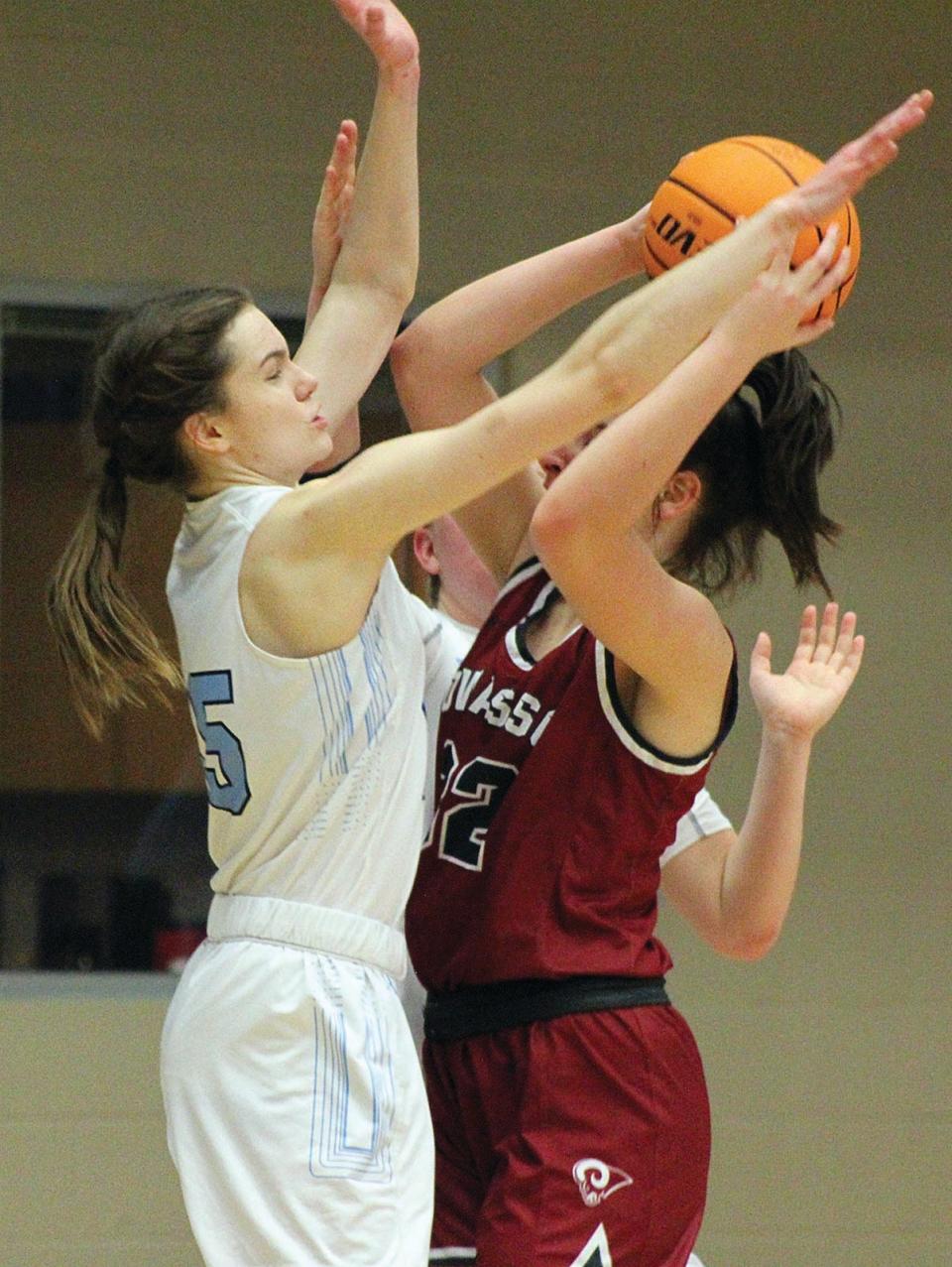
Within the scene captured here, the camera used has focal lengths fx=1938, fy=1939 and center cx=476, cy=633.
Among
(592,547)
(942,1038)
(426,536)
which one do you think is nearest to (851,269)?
(592,547)

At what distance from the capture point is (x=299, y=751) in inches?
81.0

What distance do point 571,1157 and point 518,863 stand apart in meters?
0.34

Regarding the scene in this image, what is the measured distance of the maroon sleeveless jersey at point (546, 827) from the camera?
2242 mm

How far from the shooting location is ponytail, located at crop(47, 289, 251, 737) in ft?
7.16

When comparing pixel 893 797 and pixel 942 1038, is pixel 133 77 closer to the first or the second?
pixel 893 797

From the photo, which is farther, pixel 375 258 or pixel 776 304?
pixel 375 258

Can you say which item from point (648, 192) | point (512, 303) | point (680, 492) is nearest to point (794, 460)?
point (680, 492)

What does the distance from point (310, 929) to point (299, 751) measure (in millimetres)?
189

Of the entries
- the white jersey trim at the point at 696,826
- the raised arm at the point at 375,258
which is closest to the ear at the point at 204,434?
the raised arm at the point at 375,258

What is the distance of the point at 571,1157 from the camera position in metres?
2.20

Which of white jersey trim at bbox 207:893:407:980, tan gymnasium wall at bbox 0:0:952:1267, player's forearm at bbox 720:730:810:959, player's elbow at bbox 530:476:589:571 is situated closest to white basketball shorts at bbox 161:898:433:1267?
white jersey trim at bbox 207:893:407:980

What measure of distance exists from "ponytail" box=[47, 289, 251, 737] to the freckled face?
0.06ft

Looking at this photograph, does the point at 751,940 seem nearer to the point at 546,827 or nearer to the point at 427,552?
the point at 546,827

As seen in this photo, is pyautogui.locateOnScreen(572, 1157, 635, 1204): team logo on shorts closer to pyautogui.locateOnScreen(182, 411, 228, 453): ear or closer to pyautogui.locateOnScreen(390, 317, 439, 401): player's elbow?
pyautogui.locateOnScreen(182, 411, 228, 453): ear
